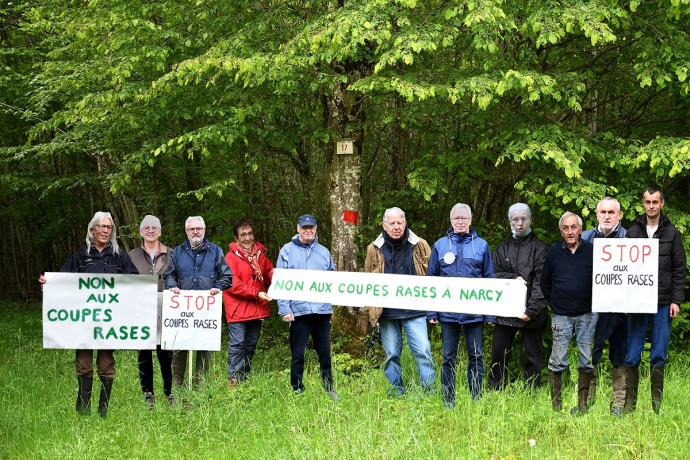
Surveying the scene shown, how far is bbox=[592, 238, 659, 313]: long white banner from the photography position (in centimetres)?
552

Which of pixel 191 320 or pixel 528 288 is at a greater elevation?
pixel 528 288

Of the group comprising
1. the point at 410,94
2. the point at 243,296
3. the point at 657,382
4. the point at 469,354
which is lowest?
the point at 657,382

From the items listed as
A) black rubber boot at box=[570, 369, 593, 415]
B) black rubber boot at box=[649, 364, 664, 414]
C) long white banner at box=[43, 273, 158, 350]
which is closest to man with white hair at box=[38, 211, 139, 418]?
long white banner at box=[43, 273, 158, 350]

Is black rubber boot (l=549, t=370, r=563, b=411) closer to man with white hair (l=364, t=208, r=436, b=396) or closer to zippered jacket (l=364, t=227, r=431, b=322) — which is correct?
man with white hair (l=364, t=208, r=436, b=396)

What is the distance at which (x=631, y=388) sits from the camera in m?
5.79

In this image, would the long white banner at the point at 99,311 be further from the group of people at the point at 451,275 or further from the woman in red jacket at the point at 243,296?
the woman in red jacket at the point at 243,296

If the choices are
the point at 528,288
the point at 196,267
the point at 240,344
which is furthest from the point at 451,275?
the point at 196,267

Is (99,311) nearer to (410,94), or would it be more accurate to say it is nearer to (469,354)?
(469,354)

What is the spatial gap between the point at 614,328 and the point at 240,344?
3.71 metres

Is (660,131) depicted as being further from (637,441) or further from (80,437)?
(80,437)

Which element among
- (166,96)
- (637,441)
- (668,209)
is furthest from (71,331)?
(668,209)

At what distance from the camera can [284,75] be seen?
A: 7.60 metres

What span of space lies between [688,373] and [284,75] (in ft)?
19.7

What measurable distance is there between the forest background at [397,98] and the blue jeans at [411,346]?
183 centimetres
